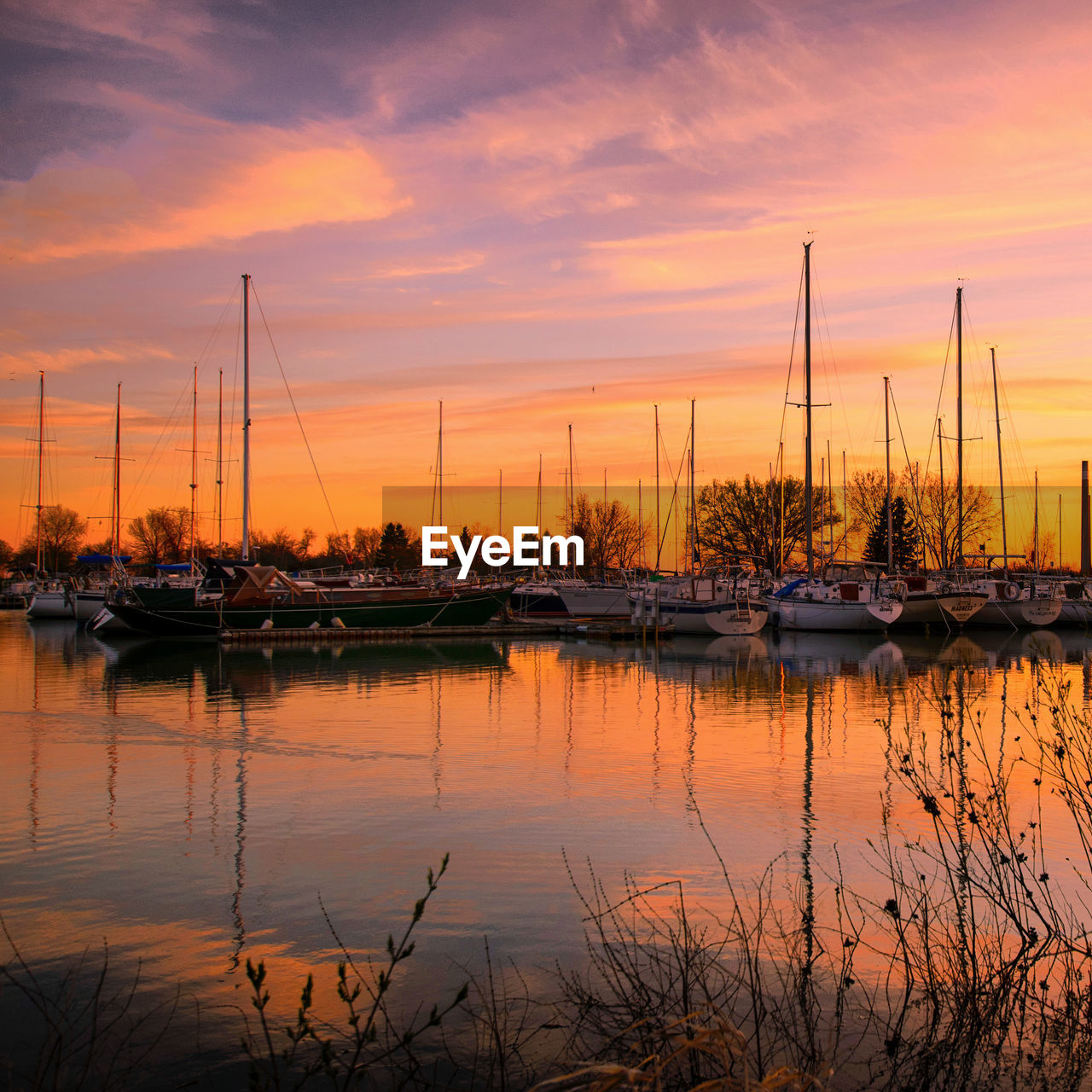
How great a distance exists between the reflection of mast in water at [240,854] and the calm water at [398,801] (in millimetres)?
40

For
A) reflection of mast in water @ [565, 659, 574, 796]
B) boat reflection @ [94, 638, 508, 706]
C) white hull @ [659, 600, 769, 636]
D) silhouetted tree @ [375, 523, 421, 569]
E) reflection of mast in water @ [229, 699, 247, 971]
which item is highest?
silhouetted tree @ [375, 523, 421, 569]

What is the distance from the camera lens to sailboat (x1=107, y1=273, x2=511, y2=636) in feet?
168

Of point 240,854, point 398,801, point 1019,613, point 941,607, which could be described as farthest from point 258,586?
point 1019,613

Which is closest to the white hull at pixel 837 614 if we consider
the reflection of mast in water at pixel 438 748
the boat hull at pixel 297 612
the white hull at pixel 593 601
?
the white hull at pixel 593 601

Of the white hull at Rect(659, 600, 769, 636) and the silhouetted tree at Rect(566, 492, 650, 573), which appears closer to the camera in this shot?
the white hull at Rect(659, 600, 769, 636)

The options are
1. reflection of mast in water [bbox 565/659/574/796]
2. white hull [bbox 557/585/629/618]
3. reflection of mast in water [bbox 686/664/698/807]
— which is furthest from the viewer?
white hull [bbox 557/585/629/618]

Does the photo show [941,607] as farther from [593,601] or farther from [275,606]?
[275,606]

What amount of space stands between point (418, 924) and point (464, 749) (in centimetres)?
1037

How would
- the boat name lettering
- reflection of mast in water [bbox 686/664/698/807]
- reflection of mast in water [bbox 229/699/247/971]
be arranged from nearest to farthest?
reflection of mast in water [bbox 229/699/247/971]
reflection of mast in water [bbox 686/664/698/807]
the boat name lettering

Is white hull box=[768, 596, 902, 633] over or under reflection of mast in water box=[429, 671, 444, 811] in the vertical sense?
over

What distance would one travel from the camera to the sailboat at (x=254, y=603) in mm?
51250

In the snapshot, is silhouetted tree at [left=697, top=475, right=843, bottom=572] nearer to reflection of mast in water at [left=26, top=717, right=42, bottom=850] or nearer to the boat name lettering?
the boat name lettering

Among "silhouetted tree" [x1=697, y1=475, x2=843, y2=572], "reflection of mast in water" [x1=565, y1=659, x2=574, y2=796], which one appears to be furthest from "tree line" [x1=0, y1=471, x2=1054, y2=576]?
"reflection of mast in water" [x1=565, y1=659, x2=574, y2=796]

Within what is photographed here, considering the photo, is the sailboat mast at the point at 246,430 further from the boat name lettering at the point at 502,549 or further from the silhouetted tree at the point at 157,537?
the silhouetted tree at the point at 157,537
